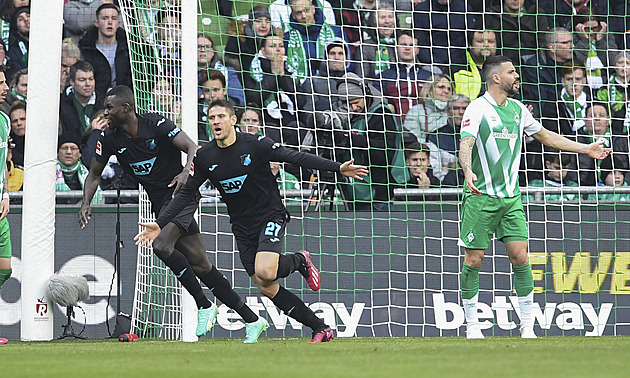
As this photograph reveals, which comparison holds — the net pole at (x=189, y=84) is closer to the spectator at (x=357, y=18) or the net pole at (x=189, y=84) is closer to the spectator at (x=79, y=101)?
the spectator at (x=79, y=101)

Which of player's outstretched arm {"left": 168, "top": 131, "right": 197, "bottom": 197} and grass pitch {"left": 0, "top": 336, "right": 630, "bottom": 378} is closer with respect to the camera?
grass pitch {"left": 0, "top": 336, "right": 630, "bottom": 378}

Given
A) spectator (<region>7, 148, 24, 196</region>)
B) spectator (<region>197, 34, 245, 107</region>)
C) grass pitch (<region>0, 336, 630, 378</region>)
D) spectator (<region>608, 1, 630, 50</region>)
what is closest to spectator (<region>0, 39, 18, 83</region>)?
spectator (<region>7, 148, 24, 196</region>)

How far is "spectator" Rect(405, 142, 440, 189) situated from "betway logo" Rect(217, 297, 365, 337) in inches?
66.5

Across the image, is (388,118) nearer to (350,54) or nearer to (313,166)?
(350,54)

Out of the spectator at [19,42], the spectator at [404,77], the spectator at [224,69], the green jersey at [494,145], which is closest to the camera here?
the green jersey at [494,145]

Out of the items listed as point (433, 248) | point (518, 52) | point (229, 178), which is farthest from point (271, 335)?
point (518, 52)

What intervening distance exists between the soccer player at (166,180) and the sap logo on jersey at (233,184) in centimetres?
25

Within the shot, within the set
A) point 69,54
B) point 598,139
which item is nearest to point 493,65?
point 598,139

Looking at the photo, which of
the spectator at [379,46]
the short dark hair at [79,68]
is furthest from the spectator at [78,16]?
the spectator at [379,46]

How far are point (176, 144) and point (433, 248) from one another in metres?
3.10

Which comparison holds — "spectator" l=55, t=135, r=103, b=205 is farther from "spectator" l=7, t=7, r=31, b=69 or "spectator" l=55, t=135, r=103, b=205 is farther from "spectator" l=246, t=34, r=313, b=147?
"spectator" l=246, t=34, r=313, b=147

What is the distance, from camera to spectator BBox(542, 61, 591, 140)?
10.5 meters

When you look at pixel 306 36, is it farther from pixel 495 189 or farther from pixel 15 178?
pixel 495 189

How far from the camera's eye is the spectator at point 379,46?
34.8 feet
